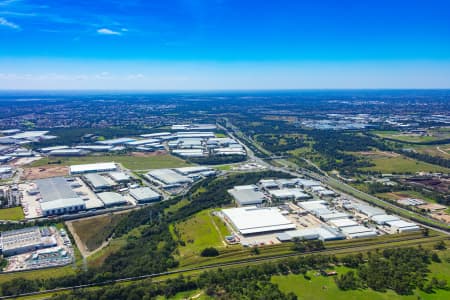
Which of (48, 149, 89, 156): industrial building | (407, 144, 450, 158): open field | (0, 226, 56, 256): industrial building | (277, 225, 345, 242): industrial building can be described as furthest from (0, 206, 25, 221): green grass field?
(407, 144, 450, 158): open field

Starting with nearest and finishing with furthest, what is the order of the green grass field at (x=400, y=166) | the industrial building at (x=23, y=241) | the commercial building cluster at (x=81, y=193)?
the industrial building at (x=23, y=241), the commercial building cluster at (x=81, y=193), the green grass field at (x=400, y=166)

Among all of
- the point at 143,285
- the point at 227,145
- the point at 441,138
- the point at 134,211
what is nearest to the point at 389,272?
the point at 143,285

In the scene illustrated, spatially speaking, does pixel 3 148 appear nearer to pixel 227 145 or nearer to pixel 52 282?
pixel 227 145

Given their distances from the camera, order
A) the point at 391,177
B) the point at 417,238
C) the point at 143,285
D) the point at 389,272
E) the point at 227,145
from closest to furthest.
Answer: the point at 143,285 < the point at 389,272 < the point at 417,238 < the point at 391,177 < the point at 227,145

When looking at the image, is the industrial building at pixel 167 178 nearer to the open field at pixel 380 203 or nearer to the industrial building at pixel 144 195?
the industrial building at pixel 144 195

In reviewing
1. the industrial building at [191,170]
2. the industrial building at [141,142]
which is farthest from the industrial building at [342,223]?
the industrial building at [141,142]
